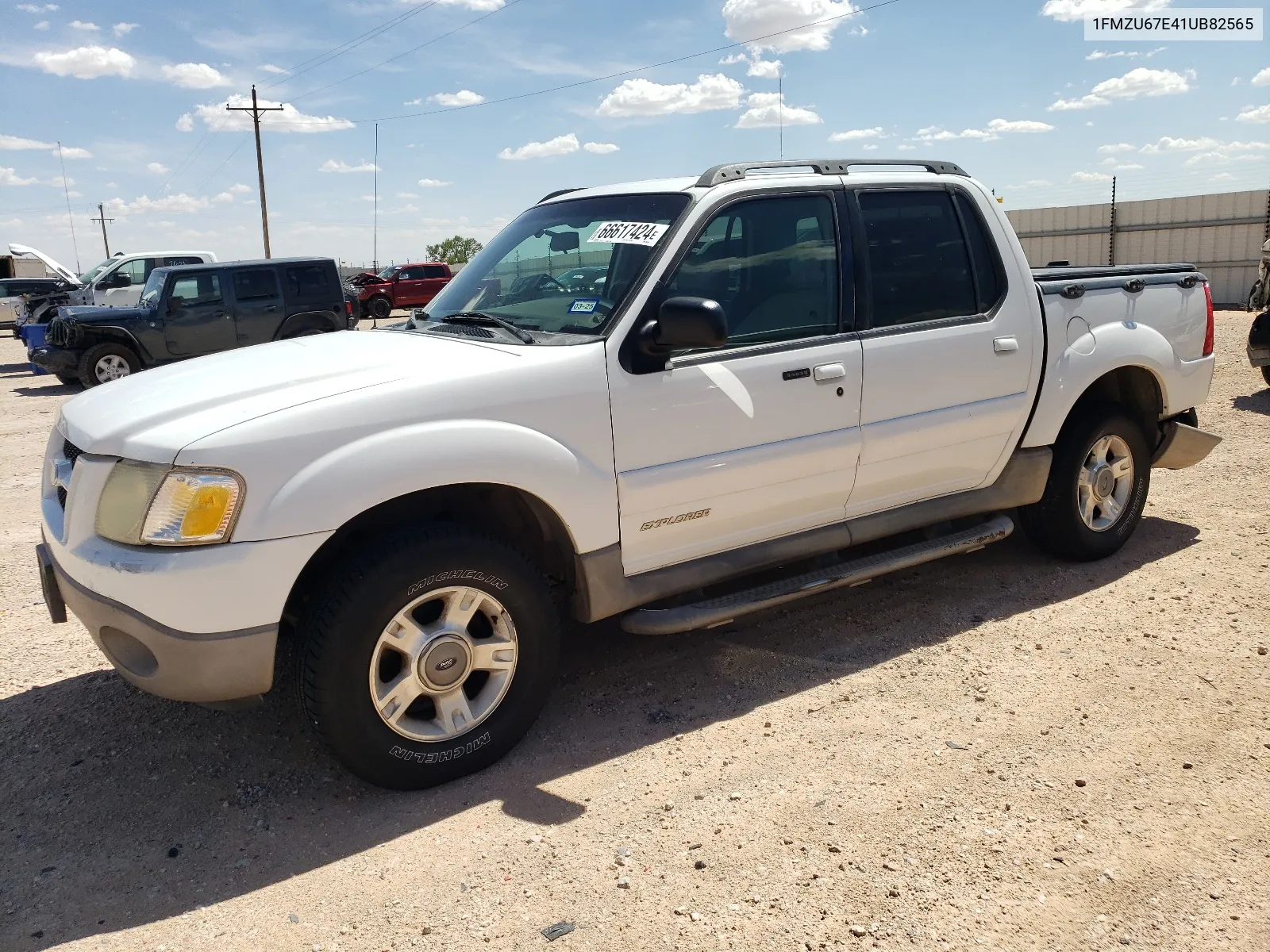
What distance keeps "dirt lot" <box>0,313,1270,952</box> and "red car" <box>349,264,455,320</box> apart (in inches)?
1068

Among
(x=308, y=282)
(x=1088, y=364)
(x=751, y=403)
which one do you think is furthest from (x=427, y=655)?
(x=308, y=282)

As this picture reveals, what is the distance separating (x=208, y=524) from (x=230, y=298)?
13.2 meters

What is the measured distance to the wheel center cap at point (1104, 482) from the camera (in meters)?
5.08

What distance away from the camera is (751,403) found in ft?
12.2

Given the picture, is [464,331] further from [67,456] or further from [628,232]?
[67,456]

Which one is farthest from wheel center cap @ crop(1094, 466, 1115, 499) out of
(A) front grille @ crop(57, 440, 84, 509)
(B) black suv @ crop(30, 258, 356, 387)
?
(B) black suv @ crop(30, 258, 356, 387)

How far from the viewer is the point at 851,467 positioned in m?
4.08

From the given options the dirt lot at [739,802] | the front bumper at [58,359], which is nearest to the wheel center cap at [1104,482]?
the dirt lot at [739,802]

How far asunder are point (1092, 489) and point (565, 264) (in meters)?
3.00

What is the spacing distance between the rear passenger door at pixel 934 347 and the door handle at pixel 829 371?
0.14 metres

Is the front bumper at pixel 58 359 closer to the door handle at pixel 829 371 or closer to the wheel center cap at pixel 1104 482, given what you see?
the door handle at pixel 829 371

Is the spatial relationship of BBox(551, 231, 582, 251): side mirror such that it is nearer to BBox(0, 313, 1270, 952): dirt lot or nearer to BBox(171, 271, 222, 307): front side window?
BBox(0, 313, 1270, 952): dirt lot

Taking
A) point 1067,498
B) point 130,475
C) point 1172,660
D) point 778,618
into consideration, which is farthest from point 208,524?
point 1067,498

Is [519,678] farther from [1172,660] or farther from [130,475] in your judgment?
[1172,660]
